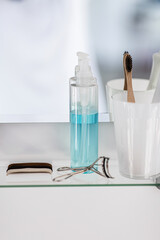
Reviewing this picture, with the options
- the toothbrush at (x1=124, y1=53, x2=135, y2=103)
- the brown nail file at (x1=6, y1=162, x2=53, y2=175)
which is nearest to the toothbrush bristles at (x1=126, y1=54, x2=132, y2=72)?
the toothbrush at (x1=124, y1=53, x2=135, y2=103)

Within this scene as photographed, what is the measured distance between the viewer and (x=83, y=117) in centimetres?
60

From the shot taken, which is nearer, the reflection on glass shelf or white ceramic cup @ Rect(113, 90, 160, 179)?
white ceramic cup @ Rect(113, 90, 160, 179)

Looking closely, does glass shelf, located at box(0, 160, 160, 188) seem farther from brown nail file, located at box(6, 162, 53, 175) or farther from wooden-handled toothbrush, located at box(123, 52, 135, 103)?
wooden-handled toothbrush, located at box(123, 52, 135, 103)

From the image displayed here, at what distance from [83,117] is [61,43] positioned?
14 cm

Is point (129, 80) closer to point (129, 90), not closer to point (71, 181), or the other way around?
point (129, 90)

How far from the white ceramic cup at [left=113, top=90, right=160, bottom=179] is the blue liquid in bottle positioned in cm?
5

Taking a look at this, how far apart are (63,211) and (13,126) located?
187 millimetres

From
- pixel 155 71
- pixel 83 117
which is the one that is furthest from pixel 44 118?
pixel 155 71

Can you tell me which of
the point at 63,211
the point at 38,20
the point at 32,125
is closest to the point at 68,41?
the point at 38,20

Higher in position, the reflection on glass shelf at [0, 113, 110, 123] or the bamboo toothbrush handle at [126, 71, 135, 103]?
the bamboo toothbrush handle at [126, 71, 135, 103]

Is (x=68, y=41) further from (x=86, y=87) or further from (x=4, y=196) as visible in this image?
(x=4, y=196)

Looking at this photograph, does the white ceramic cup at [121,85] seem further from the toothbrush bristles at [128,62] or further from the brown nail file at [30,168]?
the brown nail file at [30,168]

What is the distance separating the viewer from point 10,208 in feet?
1.90

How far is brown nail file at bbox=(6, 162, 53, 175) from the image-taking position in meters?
0.62
